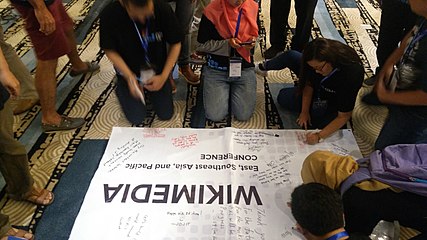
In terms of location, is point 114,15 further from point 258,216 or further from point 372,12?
point 372,12

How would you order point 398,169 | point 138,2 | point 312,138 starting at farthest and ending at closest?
point 312,138 → point 138,2 → point 398,169

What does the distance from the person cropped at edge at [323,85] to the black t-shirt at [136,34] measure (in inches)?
21.7

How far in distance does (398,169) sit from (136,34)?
111 cm

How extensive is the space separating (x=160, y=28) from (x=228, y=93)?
1.43 feet

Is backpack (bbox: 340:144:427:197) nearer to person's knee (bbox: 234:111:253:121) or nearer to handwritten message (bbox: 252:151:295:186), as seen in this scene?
handwritten message (bbox: 252:151:295:186)

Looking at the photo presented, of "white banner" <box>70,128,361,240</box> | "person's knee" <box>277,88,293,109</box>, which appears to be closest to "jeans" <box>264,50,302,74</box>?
"person's knee" <box>277,88,293,109</box>

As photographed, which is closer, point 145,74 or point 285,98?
point 145,74

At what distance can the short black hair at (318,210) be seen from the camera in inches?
36.9

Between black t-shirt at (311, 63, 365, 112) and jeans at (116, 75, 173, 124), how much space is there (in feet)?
2.16

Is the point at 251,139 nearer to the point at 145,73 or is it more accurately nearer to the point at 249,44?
the point at 249,44

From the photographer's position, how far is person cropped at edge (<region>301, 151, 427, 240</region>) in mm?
1109

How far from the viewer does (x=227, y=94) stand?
6.07ft

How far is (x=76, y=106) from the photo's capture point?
1921mm

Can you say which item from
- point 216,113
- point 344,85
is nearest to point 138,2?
point 216,113
